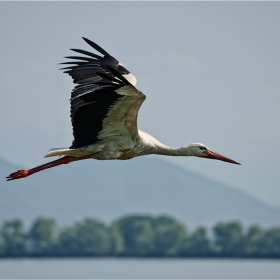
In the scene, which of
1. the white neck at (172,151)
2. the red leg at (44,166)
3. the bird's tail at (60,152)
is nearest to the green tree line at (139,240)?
the white neck at (172,151)

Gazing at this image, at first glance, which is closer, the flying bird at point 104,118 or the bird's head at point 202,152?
the flying bird at point 104,118

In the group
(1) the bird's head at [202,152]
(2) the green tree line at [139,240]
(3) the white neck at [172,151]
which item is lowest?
(3) the white neck at [172,151]

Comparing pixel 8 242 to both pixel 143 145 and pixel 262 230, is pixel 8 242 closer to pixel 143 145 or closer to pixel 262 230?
pixel 262 230

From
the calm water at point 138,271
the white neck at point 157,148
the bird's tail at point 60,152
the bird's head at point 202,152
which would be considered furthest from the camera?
the calm water at point 138,271

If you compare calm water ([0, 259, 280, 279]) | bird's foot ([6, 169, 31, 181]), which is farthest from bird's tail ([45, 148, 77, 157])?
calm water ([0, 259, 280, 279])

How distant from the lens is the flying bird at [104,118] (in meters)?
11.8

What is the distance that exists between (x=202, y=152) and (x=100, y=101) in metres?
2.62

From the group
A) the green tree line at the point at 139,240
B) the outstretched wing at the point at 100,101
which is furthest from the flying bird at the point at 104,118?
the green tree line at the point at 139,240

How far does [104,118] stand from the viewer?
12289 mm

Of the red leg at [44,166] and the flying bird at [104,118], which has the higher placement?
the flying bird at [104,118]

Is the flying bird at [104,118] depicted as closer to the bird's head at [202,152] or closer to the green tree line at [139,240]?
the bird's head at [202,152]

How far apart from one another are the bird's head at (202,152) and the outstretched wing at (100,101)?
136 centimetres

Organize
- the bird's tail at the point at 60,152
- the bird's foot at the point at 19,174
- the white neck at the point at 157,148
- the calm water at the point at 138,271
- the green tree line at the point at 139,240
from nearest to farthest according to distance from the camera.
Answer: the bird's tail at the point at 60,152 → the white neck at the point at 157,148 → the bird's foot at the point at 19,174 → the calm water at the point at 138,271 → the green tree line at the point at 139,240

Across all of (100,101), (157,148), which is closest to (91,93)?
(100,101)
